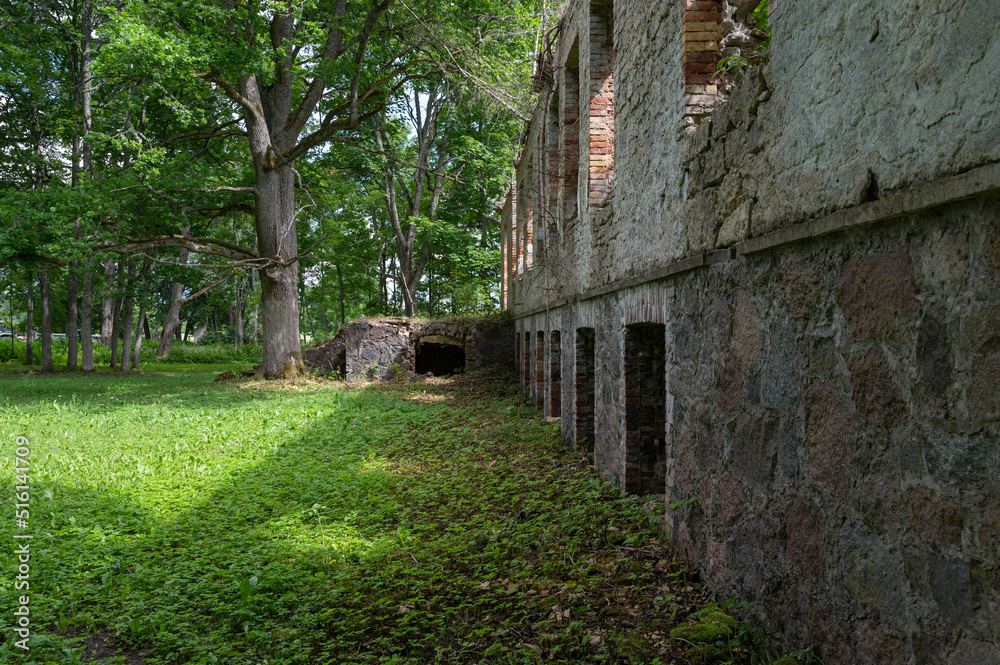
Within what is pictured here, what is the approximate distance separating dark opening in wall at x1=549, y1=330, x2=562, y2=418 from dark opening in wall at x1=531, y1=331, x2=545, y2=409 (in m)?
1.60

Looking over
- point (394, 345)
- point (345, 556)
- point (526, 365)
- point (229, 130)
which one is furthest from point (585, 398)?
point (229, 130)

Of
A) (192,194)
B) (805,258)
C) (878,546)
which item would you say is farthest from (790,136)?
(192,194)

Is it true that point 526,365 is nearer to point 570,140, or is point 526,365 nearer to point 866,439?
point 570,140

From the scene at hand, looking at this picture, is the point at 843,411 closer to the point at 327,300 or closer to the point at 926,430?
the point at 926,430

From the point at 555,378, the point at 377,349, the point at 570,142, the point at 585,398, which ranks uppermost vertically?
the point at 570,142

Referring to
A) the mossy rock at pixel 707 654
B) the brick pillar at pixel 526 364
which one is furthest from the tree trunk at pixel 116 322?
the mossy rock at pixel 707 654

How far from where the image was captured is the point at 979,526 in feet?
5.86

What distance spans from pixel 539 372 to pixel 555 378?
6.47ft

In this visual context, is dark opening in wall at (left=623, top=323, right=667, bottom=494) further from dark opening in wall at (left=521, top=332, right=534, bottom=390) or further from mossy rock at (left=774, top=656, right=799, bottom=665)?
dark opening in wall at (left=521, top=332, right=534, bottom=390)

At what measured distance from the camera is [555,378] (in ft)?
31.7

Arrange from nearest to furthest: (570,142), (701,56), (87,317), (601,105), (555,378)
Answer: (701,56)
(601,105)
(570,142)
(555,378)
(87,317)

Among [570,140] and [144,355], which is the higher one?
[570,140]

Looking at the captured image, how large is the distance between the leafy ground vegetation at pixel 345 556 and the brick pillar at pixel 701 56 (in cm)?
305

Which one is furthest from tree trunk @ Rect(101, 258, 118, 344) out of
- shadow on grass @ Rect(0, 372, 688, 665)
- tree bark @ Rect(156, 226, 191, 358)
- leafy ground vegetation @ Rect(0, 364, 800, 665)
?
shadow on grass @ Rect(0, 372, 688, 665)
